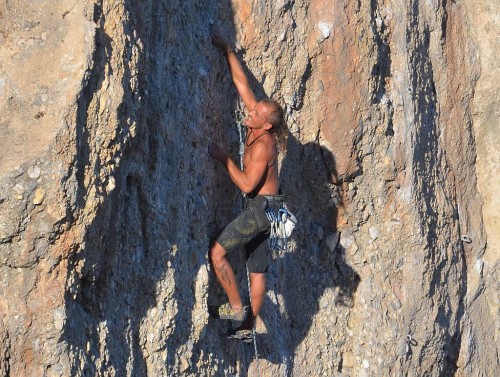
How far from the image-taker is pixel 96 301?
5945 millimetres

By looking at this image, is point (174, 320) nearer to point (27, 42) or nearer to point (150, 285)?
point (150, 285)

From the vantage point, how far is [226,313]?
6.93m

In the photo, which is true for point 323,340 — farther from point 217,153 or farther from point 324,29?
point 324,29

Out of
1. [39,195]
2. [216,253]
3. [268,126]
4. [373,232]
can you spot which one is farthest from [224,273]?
[373,232]

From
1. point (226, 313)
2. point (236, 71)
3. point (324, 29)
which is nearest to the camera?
point (226, 313)

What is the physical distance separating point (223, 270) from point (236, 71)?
1.37 meters

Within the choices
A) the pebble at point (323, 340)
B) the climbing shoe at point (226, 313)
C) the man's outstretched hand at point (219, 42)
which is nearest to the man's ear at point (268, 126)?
the man's outstretched hand at point (219, 42)

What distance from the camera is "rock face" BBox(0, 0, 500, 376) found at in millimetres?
5574

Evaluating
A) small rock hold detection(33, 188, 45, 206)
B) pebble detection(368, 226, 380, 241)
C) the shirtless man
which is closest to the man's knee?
the shirtless man

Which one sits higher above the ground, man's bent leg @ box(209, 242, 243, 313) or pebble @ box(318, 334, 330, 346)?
man's bent leg @ box(209, 242, 243, 313)

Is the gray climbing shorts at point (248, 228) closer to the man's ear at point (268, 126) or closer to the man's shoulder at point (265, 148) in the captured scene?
the man's shoulder at point (265, 148)

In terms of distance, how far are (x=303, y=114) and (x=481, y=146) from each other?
6.65 ft

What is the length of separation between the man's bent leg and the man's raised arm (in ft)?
3.24

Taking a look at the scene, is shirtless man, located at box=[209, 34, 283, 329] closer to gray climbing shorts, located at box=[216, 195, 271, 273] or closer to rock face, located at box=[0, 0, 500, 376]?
gray climbing shorts, located at box=[216, 195, 271, 273]
